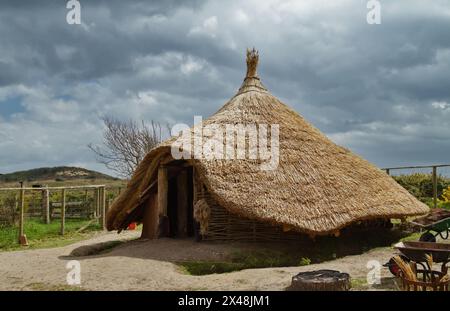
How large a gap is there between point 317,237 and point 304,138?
252 centimetres

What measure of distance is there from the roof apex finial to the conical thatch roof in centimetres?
50

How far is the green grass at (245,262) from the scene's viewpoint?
9.20m

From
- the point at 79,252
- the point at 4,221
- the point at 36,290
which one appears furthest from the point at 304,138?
the point at 4,221

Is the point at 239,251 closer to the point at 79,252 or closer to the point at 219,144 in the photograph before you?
the point at 219,144

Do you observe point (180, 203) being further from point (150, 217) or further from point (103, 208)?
point (103, 208)

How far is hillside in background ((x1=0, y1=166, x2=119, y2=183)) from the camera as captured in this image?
45.0 metres

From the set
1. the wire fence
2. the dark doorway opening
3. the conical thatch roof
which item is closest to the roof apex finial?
the conical thatch roof

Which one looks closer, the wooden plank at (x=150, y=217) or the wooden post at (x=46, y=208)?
the wooden plank at (x=150, y=217)

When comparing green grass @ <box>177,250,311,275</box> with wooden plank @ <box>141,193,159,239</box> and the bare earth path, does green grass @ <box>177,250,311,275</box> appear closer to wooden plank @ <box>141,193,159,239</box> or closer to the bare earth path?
the bare earth path

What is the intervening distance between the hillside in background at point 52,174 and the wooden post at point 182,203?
110ft

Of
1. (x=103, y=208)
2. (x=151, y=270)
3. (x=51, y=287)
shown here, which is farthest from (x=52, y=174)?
(x=51, y=287)

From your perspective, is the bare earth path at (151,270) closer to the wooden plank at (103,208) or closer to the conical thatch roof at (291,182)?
the conical thatch roof at (291,182)

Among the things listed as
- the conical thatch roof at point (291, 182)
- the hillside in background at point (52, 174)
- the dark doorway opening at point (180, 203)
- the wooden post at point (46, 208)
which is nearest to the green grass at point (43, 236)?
the wooden post at point (46, 208)

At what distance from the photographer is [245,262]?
9.70 m
